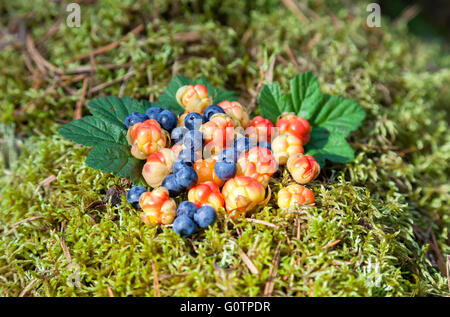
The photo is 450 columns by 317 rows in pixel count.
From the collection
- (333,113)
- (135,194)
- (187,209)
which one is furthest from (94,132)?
(333,113)

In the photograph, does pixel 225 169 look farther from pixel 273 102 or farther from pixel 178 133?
pixel 273 102

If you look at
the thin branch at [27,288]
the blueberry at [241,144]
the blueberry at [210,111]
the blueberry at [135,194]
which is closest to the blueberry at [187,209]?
the blueberry at [135,194]

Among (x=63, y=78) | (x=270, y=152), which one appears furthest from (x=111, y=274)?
(x=63, y=78)

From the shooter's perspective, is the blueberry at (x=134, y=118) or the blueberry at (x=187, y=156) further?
the blueberry at (x=134, y=118)

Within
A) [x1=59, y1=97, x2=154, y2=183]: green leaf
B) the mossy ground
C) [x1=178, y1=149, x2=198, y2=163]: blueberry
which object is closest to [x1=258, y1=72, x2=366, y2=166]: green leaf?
the mossy ground

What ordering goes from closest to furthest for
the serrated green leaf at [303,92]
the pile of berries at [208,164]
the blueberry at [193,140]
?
the pile of berries at [208,164], the blueberry at [193,140], the serrated green leaf at [303,92]

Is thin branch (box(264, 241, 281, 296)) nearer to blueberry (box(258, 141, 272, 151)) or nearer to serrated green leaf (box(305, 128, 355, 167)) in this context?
blueberry (box(258, 141, 272, 151))

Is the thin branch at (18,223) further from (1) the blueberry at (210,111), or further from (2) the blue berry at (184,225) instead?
(1) the blueberry at (210,111)
